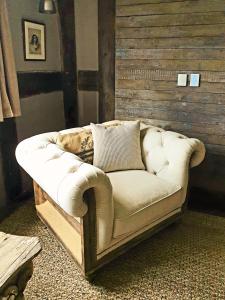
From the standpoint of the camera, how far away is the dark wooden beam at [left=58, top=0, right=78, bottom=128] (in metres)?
2.66

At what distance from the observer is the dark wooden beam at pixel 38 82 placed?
243cm

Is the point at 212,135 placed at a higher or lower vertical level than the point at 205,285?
higher

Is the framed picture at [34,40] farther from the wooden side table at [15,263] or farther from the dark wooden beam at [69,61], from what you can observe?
the wooden side table at [15,263]

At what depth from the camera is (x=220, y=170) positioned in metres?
2.42

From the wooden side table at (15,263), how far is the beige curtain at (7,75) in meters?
1.17

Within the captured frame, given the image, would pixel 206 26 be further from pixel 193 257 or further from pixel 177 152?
pixel 193 257

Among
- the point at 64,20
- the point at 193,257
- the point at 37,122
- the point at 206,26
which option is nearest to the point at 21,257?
the point at 193,257

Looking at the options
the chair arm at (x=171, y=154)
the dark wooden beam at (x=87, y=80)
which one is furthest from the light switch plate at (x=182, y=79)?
the dark wooden beam at (x=87, y=80)

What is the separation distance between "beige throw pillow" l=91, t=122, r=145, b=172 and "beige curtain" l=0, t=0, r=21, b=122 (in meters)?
0.70

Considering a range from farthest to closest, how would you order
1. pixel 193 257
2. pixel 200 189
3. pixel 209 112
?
pixel 200 189
pixel 209 112
pixel 193 257

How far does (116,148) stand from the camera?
6.79ft

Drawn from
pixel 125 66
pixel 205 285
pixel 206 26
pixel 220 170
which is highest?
pixel 206 26

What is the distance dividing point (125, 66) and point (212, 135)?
1.07 metres

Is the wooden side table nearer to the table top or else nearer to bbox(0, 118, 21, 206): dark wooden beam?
the table top
